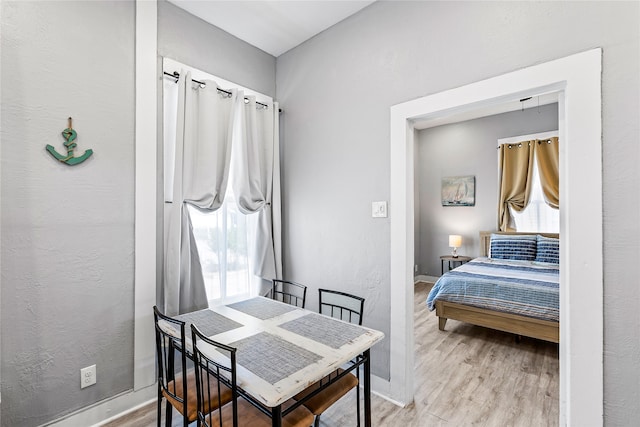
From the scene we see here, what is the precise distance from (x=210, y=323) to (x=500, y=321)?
280 cm

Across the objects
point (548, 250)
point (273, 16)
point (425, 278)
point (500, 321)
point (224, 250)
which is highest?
point (273, 16)

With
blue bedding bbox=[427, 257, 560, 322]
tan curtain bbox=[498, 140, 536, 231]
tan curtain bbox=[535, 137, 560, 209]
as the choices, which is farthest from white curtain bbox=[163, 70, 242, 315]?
tan curtain bbox=[535, 137, 560, 209]

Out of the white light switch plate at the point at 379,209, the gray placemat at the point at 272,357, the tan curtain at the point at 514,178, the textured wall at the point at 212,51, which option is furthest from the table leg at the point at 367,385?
the tan curtain at the point at 514,178

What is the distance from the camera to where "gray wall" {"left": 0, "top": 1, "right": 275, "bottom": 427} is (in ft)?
5.27

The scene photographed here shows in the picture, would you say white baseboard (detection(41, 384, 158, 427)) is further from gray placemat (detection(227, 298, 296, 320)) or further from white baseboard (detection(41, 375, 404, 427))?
gray placemat (detection(227, 298, 296, 320))

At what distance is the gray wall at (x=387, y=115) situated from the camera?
4.44 ft

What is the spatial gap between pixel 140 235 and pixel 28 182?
64 cm

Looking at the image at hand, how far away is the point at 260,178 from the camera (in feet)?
9.04

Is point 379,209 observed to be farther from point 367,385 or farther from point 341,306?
point 367,385

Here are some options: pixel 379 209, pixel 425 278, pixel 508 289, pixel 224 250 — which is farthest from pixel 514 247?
pixel 224 250

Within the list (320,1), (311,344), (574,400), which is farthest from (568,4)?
(311,344)

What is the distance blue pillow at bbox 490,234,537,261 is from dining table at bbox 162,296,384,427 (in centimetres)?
362

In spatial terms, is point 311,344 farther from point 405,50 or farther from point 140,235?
point 405,50

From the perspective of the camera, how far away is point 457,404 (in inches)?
83.0
